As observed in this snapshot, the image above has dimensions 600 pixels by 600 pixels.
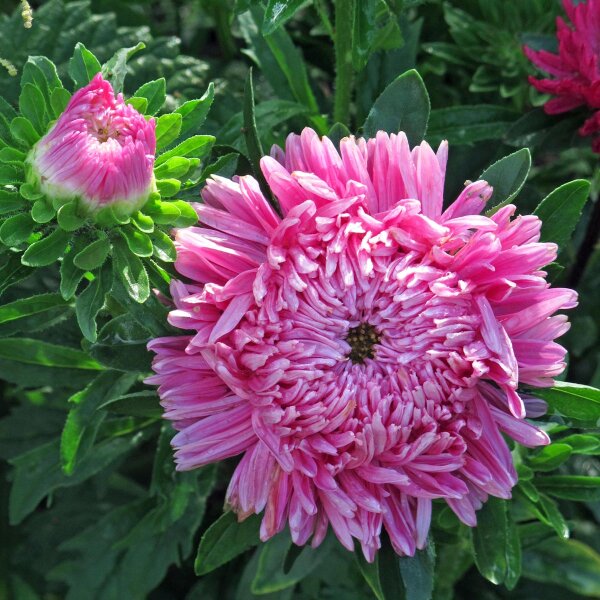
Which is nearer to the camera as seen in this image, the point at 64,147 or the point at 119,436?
the point at 64,147

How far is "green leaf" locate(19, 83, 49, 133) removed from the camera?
4.82 ft

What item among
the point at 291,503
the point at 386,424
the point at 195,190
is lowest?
the point at 291,503

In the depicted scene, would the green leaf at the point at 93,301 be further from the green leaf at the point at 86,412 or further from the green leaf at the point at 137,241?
the green leaf at the point at 86,412

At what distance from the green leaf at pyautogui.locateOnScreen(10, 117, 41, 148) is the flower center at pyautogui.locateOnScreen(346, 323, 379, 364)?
0.54 meters

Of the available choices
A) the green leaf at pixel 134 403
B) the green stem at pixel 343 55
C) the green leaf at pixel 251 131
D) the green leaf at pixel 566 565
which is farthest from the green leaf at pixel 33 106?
the green leaf at pixel 566 565

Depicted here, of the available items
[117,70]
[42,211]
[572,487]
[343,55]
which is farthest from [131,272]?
[572,487]

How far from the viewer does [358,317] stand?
→ 1.50 m

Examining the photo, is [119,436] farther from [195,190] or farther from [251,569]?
[195,190]

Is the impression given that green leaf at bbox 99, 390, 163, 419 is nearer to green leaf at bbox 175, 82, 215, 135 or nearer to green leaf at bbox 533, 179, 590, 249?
green leaf at bbox 175, 82, 215, 135

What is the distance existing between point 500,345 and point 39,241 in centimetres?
66

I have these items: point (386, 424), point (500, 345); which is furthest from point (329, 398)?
point (500, 345)

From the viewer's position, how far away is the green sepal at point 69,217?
1.38 meters

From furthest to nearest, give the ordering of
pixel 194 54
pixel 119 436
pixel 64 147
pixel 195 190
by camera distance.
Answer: pixel 194 54 < pixel 119 436 < pixel 195 190 < pixel 64 147

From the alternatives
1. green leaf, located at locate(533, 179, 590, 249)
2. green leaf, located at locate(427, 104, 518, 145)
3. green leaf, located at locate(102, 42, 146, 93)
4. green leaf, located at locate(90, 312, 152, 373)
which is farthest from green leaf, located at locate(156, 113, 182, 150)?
green leaf, located at locate(427, 104, 518, 145)
